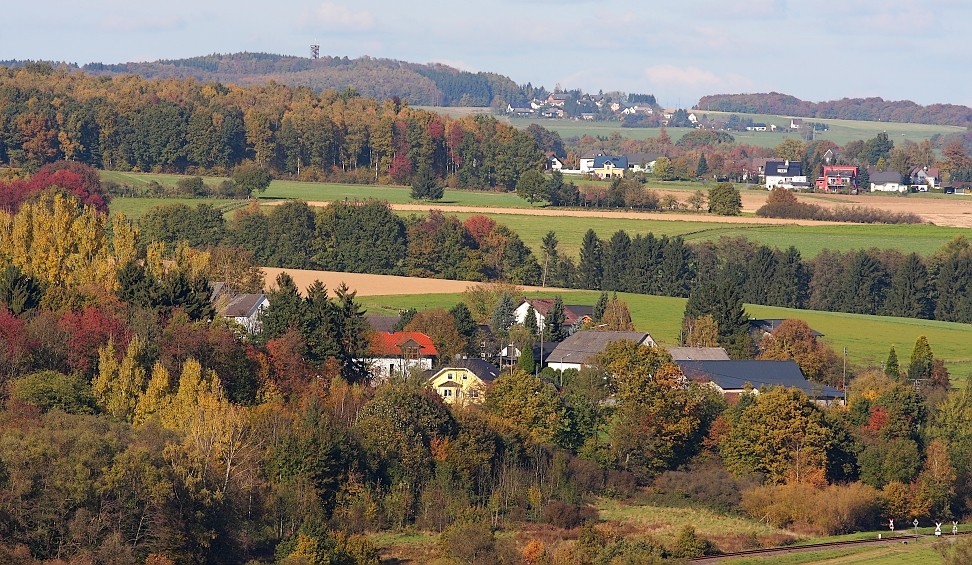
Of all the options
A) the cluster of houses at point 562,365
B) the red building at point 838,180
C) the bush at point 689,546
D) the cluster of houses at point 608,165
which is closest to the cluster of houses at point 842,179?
the red building at point 838,180

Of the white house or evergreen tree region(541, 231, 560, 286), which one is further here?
the white house

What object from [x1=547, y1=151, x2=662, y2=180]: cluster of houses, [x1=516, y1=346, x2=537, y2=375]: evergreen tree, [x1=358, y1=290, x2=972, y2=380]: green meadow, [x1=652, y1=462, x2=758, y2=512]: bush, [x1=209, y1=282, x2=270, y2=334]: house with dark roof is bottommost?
[x1=547, y1=151, x2=662, y2=180]: cluster of houses

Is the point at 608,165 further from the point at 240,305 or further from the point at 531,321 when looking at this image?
the point at 240,305

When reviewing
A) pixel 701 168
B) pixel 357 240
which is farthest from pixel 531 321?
pixel 701 168

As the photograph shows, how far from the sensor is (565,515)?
4519 centimetres

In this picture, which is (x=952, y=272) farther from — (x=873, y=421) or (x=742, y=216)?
(x=873, y=421)

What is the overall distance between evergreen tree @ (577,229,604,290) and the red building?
155 feet

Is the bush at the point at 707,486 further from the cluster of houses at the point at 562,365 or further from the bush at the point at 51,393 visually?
the bush at the point at 51,393

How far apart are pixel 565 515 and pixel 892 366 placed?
20.3m

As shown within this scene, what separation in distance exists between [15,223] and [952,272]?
1804 inches

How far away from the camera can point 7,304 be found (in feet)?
174

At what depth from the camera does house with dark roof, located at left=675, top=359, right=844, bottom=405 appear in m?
57.1

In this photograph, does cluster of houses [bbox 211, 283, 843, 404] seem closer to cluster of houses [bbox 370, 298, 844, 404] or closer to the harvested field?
cluster of houses [bbox 370, 298, 844, 404]

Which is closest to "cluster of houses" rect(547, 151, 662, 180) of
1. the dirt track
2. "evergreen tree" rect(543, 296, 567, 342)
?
the dirt track
